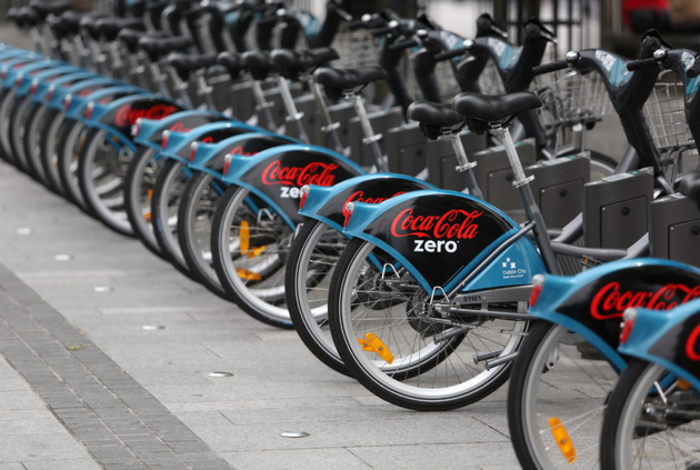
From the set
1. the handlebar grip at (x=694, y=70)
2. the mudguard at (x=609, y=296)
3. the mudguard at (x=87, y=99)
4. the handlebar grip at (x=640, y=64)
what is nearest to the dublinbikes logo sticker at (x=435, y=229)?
the handlebar grip at (x=640, y=64)

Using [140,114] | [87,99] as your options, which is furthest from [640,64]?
[87,99]

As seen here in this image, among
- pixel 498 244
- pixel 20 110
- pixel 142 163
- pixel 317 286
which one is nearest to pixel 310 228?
pixel 317 286

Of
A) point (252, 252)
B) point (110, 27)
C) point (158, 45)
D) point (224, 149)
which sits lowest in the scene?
point (252, 252)

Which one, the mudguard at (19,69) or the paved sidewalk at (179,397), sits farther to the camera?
the mudguard at (19,69)

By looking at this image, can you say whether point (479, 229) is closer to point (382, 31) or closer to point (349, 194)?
point (349, 194)

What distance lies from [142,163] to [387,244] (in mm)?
3000

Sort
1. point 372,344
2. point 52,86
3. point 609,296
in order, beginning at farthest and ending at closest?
point 52,86 < point 372,344 < point 609,296

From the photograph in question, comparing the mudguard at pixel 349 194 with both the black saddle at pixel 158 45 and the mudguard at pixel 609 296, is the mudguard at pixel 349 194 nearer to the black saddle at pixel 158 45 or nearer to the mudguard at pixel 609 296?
the mudguard at pixel 609 296

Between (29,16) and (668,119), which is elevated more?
(29,16)

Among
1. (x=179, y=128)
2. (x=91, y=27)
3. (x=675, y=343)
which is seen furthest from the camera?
(x=91, y=27)

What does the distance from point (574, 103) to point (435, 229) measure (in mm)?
1552

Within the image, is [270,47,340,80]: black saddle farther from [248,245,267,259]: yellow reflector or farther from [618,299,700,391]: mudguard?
[618,299,700,391]: mudguard

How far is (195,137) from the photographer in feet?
18.9

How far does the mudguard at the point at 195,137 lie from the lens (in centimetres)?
571
